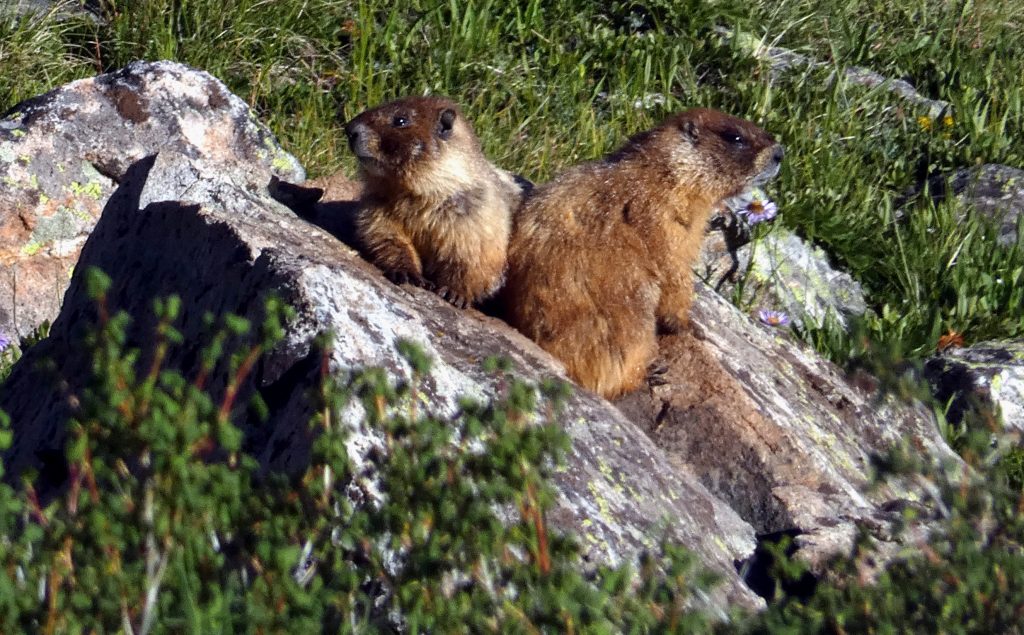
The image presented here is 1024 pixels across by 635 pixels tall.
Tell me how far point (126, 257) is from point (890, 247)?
4313 millimetres

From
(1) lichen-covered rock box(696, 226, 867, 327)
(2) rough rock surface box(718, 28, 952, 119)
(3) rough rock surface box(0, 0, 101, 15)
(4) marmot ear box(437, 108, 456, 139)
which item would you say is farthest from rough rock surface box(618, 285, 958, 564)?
(3) rough rock surface box(0, 0, 101, 15)

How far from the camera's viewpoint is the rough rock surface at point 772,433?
15.5 feet

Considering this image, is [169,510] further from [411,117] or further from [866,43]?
[866,43]

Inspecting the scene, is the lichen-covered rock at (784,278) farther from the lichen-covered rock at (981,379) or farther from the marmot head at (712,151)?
the marmot head at (712,151)

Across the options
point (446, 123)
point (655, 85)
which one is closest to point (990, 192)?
point (655, 85)

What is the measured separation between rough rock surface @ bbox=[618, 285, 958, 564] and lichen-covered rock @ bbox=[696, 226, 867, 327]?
104 cm

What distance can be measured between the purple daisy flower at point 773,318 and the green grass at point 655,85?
206mm

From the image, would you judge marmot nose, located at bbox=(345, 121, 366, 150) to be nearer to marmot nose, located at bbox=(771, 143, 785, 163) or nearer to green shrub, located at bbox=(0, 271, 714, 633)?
marmot nose, located at bbox=(771, 143, 785, 163)

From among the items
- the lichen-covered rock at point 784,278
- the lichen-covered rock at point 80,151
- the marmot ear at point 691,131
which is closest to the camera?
the lichen-covered rock at point 80,151

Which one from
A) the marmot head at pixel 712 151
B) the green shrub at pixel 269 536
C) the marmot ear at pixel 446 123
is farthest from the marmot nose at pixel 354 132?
the green shrub at pixel 269 536

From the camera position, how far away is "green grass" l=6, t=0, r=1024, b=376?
7172mm

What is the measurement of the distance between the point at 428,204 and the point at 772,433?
5.25ft

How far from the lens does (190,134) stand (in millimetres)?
5883

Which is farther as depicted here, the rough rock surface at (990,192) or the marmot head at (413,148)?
the rough rock surface at (990,192)
